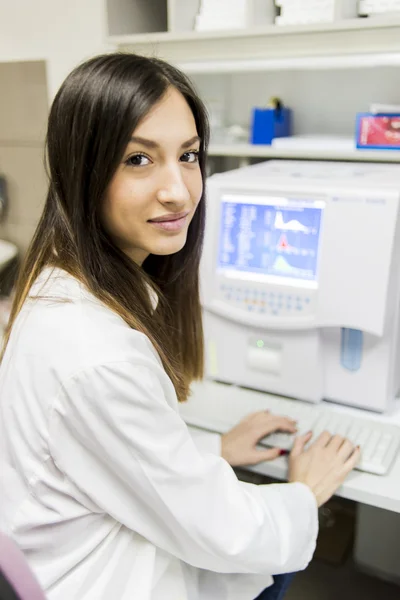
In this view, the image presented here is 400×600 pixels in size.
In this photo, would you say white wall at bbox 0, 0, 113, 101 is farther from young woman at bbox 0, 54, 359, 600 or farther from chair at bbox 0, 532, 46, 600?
chair at bbox 0, 532, 46, 600

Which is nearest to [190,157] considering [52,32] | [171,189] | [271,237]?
[171,189]

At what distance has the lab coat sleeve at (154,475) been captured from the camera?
2.38 ft

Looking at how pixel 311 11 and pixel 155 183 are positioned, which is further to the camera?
pixel 311 11

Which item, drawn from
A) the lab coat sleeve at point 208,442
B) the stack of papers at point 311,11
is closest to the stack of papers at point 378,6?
the stack of papers at point 311,11

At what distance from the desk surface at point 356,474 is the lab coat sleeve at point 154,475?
18 centimetres

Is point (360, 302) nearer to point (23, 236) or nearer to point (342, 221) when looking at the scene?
point (342, 221)

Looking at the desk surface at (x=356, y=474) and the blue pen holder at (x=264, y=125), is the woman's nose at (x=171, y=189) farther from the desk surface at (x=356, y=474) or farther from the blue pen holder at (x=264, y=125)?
the blue pen holder at (x=264, y=125)

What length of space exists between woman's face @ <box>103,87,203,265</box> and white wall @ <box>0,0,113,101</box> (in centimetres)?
140

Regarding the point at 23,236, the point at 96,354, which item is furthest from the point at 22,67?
the point at 96,354

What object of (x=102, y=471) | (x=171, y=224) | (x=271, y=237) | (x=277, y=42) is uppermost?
(x=277, y=42)

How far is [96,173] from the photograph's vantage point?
791 millimetres

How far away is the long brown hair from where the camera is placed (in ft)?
2.57

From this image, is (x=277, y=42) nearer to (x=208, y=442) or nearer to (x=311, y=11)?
(x=311, y=11)

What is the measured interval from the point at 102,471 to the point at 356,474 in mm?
494
